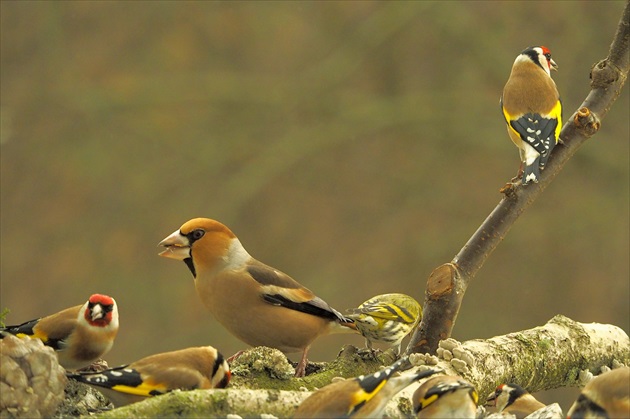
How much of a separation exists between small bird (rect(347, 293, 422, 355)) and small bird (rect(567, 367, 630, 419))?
0.92 metres

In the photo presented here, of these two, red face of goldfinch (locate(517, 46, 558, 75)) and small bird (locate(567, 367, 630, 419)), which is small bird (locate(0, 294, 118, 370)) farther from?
red face of goldfinch (locate(517, 46, 558, 75))

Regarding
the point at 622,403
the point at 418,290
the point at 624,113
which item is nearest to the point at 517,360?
the point at 622,403

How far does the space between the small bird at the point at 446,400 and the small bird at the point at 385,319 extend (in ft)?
2.27

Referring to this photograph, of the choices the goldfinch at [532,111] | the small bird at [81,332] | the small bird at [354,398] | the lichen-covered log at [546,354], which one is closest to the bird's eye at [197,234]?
the small bird at [81,332]

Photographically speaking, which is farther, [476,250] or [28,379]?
[476,250]

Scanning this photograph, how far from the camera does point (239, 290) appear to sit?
9.87ft

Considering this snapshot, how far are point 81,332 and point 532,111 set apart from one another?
164 centimetres

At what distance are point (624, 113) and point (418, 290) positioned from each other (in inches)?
91.1

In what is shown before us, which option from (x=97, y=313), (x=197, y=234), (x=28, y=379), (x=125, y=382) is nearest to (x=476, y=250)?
(x=197, y=234)

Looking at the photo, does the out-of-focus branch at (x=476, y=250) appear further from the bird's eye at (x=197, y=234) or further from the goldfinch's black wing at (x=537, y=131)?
the bird's eye at (x=197, y=234)

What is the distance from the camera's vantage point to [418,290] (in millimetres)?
8656

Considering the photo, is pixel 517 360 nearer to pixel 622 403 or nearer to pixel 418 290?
pixel 622 403

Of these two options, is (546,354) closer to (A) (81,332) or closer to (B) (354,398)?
(B) (354,398)

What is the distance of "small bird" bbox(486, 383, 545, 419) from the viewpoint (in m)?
2.96
